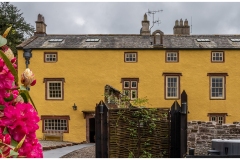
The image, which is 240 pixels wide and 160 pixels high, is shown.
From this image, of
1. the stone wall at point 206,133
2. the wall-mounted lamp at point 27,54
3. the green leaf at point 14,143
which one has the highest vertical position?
the wall-mounted lamp at point 27,54

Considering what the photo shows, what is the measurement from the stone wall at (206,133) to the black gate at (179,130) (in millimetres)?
1845

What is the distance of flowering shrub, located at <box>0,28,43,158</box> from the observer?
1.09 metres

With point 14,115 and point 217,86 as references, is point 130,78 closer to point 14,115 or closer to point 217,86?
point 217,86

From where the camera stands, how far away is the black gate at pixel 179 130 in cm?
770

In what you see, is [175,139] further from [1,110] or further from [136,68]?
[136,68]

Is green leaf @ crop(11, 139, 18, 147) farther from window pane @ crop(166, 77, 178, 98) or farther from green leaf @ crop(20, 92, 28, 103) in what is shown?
window pane @ crop(166, 77, 178, 98)

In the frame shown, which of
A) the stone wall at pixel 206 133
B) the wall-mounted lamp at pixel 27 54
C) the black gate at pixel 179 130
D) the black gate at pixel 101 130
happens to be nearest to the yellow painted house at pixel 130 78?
the wall-mounted lamp at pixel 27 54

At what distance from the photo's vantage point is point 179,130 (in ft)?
26.0

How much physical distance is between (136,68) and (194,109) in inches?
173

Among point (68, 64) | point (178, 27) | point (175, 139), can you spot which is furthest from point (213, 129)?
point (178, 27)

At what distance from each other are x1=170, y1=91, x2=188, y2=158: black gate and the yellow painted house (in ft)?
39.4

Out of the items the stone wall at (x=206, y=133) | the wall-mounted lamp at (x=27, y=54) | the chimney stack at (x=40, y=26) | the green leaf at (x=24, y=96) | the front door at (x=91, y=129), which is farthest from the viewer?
the chimney stack at (x=40, y=26)

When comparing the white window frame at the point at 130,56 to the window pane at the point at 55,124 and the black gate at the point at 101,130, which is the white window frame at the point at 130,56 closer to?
the window pane at the point at 55,124

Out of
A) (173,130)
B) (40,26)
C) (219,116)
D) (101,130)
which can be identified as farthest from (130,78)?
(101,130)
